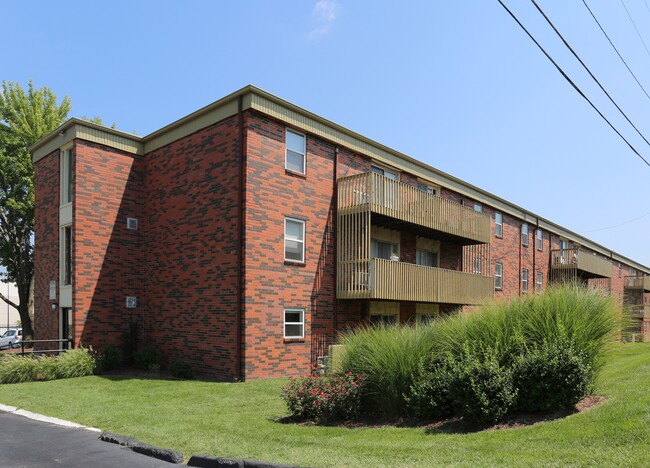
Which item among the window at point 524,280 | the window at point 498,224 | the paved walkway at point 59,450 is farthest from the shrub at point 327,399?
the window at point 524,280

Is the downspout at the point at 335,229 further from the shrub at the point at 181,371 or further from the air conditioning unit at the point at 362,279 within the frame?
the shrub at the point at 181,371

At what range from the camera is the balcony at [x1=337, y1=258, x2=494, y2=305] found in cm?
1691

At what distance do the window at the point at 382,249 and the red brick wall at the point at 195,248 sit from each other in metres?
6.42

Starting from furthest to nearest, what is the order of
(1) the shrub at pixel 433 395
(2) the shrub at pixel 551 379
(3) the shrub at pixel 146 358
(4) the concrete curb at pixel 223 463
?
1. (3) the shrub at pixel 146 358
2. (1) the shrub at pixel 433 395
3. (2) the shrub at pixel 551 379
4. (4) the concrete curb at pixel 223 463

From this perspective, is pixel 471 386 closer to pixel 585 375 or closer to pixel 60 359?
pixel 585 375

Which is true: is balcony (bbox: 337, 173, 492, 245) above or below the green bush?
above

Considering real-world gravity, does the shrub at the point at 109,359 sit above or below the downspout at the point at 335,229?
below

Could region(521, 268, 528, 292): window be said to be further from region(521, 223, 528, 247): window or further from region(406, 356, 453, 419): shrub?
region(406, 356, 453, 419): shrub

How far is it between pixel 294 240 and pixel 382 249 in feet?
16.1

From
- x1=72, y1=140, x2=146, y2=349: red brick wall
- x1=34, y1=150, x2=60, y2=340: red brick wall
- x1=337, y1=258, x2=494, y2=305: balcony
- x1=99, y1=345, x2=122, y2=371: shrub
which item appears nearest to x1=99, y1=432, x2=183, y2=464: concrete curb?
x1=99, y1=345, x2=122, y2=371: shrub

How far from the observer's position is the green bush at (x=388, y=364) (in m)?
9.29

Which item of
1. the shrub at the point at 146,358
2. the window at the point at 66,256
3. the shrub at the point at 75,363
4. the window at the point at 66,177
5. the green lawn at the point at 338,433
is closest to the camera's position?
the green lawn at the point at 338,433

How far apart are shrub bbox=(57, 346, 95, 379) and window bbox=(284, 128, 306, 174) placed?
8577mm

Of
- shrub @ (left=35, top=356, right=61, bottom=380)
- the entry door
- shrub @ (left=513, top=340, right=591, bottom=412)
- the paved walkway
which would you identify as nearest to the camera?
the paved walkway
